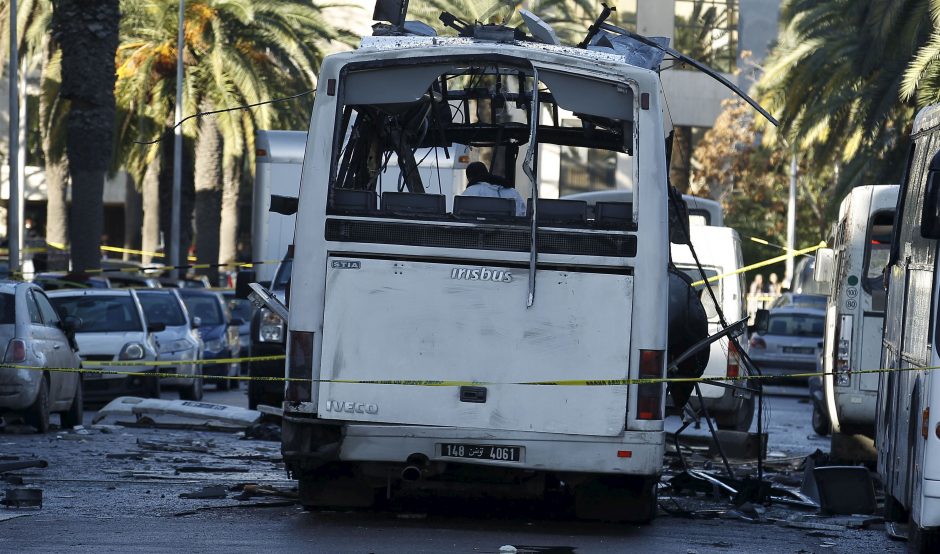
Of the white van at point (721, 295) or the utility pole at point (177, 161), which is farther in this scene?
the utility pole at point (177, 161)

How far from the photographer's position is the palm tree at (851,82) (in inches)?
1241

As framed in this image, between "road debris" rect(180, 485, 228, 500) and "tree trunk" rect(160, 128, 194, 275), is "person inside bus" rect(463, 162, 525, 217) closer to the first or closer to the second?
"road debris" rect(180, 485, 228, 500)

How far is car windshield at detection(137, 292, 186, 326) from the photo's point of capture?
25.7 meters

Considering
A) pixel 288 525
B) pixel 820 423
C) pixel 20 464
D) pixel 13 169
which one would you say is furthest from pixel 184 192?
pixel 288 525

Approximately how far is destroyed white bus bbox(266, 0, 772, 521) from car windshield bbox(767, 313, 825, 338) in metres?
24.0

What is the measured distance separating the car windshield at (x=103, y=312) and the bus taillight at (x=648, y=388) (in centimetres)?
1416

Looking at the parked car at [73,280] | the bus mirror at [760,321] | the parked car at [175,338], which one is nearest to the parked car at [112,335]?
the parked car at [175,338]

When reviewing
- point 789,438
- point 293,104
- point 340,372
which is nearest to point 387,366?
point 340,372

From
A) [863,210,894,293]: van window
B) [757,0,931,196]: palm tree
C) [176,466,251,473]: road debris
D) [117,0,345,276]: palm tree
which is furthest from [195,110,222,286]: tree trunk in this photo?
[176,466,251,473]: road debris

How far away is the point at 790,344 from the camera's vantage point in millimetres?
33406

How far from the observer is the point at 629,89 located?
1020 centimetres

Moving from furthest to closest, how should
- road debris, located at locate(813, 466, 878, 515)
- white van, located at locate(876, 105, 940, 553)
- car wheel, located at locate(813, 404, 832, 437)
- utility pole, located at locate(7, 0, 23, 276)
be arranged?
1. utility pole, located at locate(7, 0, 23, 276)
2. car wheel, located at locate(813, 404, 832, 437)
3. road debris, located at locate(813, 466, 878, 515)
4. white van, located at locate(876, 105, 940, 553)

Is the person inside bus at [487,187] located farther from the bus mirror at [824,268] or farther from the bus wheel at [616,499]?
the bus mirror at [824,268]

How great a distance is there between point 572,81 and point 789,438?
463 inches
